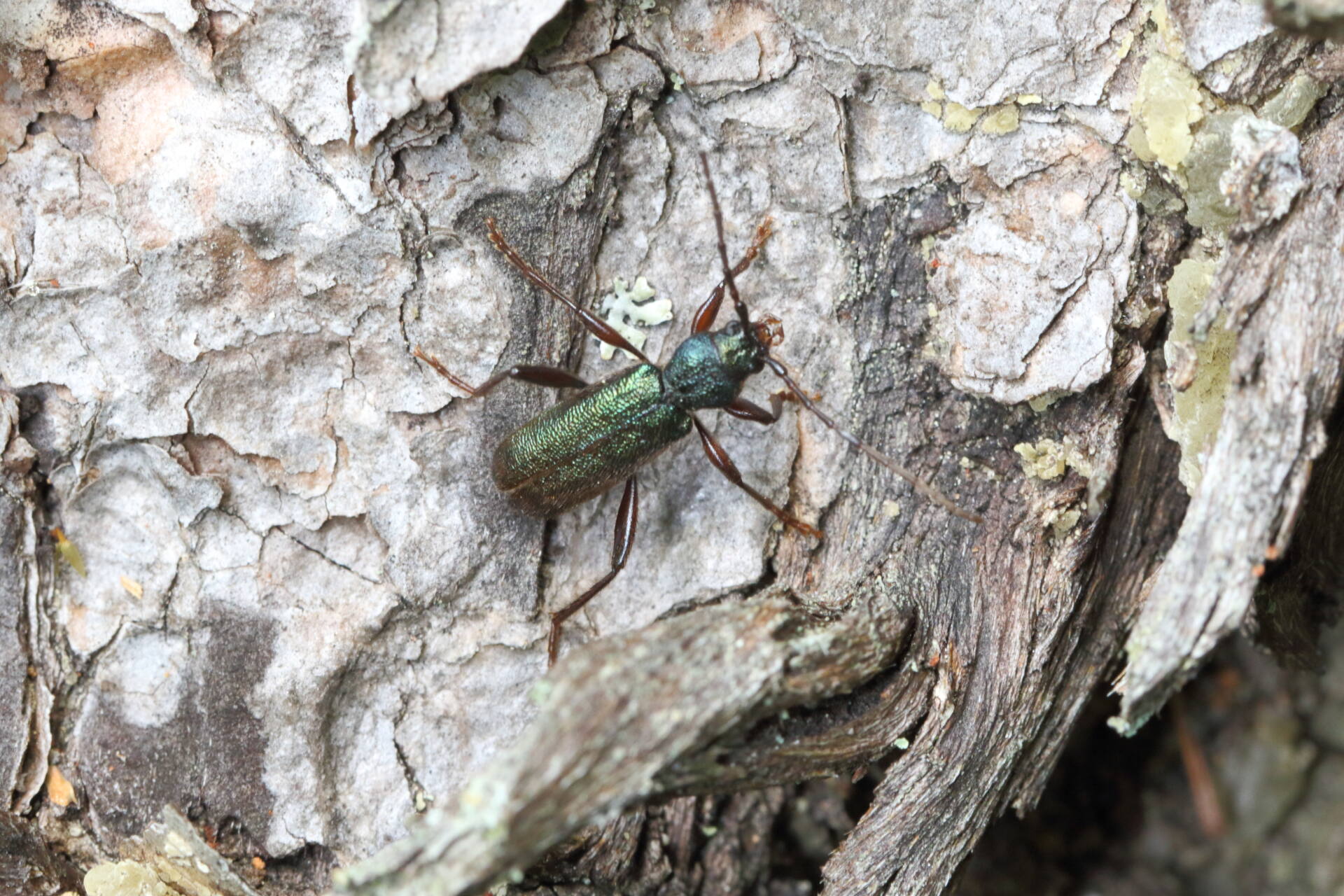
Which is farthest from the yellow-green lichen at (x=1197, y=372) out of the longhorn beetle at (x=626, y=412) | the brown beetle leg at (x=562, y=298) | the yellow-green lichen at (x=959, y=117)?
the brown beetle leg at (x=562, y=298)

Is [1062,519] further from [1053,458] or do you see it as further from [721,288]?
[721,288]

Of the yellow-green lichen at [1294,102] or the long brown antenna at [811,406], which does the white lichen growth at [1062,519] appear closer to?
the long brown antenna at [811,406]

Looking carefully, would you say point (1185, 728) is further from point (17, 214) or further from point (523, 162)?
point (17, 214)

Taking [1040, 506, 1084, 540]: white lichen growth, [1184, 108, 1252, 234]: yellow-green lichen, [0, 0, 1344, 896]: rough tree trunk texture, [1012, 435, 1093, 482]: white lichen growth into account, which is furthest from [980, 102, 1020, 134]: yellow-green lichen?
[1040, 506, 1084, 540]: white lichen growth

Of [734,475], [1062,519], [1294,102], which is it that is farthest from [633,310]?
[1294,102]

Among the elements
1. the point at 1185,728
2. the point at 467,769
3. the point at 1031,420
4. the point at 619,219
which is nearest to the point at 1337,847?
the point at 1185,728

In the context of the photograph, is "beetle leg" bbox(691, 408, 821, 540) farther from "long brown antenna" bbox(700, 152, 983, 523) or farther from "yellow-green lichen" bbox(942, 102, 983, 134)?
"yellow-green lichen" bbox(942, 102, 983, 134)
